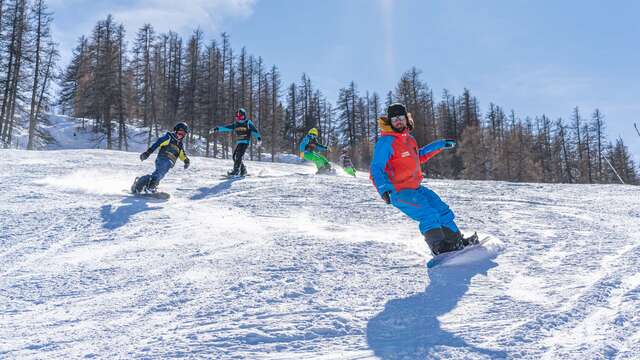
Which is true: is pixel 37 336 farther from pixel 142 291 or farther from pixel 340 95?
pixel 340 95

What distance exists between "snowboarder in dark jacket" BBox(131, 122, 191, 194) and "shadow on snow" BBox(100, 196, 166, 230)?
418mm

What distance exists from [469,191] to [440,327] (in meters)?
7.73

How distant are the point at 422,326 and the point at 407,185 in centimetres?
206

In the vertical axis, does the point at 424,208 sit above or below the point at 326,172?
below

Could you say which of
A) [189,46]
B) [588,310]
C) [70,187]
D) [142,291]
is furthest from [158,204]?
[189,46]

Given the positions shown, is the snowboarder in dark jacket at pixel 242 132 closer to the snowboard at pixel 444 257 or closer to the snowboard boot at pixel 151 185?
the snowboard boot at pixel 151 185

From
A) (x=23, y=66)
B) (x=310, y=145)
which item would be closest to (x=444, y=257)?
(x=310, y=145)

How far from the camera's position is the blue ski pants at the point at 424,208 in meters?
4.79

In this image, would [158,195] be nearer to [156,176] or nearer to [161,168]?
[156,176]

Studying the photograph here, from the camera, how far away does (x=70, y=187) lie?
9.30 m

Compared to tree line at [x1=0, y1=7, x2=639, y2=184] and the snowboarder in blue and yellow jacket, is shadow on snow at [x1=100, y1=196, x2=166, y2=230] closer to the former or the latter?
the snowboarder in blue and yellow jacket

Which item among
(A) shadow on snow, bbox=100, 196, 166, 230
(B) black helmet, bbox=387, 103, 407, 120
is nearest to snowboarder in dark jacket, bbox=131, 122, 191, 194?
(A) shadow on snow, bbox=100, 196, 166, 230

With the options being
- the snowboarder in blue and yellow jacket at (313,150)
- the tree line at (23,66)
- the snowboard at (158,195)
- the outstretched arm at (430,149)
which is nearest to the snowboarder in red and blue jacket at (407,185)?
the outstretched arm at (430,149)

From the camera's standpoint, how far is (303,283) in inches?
157
